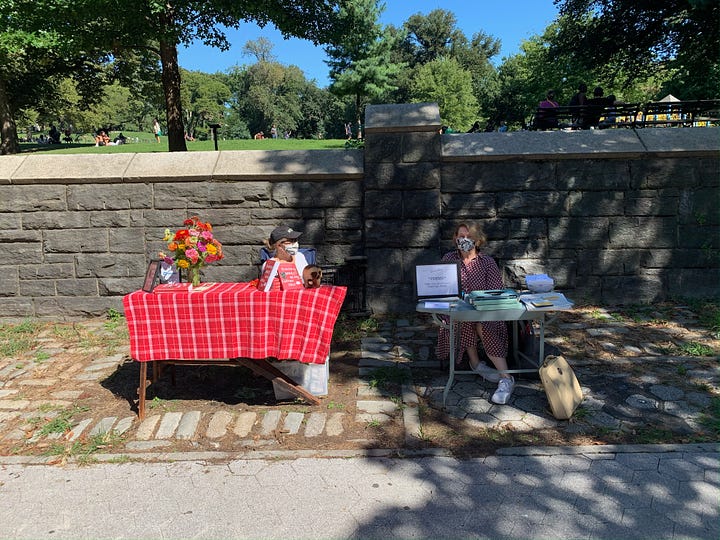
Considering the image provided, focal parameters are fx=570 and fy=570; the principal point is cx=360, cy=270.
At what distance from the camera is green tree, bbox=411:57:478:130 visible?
49000 millimetres

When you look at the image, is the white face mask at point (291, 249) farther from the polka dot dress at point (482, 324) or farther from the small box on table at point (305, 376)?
the polka dot dress at point (482, 324)

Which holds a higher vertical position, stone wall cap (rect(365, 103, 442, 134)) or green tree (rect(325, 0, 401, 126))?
green tree (rect(325, 0, 401, 126))

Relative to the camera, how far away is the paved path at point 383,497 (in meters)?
3.06

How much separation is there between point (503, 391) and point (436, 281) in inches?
41.6

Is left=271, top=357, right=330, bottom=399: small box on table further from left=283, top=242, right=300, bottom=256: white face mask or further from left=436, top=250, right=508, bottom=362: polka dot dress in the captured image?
left=436, top=250, right=508, bottom=362: polka dot dress

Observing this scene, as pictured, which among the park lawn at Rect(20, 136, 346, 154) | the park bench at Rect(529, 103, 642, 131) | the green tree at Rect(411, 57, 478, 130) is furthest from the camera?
the green tree at Rect(411, 57, 478, 130)

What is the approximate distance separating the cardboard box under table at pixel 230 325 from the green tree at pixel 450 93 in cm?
4531

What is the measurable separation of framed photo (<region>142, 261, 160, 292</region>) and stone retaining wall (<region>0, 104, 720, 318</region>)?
2.41 meters

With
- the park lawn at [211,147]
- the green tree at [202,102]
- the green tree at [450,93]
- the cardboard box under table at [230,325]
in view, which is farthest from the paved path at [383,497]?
the green tree at [202,102]

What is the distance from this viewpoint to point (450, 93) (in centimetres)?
5062

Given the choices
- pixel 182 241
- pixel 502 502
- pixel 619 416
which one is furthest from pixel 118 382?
pixel 619 416

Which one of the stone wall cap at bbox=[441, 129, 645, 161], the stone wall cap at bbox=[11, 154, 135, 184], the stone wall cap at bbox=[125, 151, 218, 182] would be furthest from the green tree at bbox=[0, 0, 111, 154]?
the stone wall cap at bbox=[441, 129, 645, 161]

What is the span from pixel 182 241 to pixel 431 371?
2520 millimetres

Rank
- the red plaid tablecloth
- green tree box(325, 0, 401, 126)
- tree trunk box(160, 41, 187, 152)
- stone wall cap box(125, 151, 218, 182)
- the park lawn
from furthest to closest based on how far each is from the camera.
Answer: green tree box(325, 0, 401, 126) → the park lawn → tree trunk box(160, 41, 187, 152) → stone wall cap box(125, 151, 218, 182) → the red plaid tablecloth
